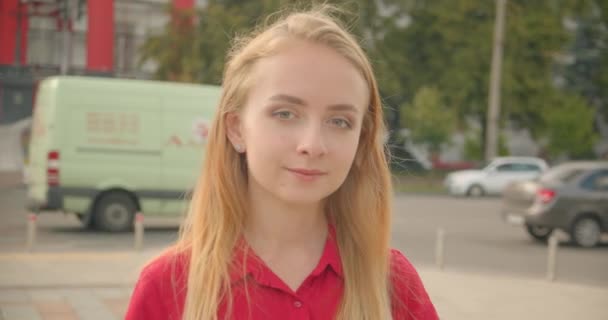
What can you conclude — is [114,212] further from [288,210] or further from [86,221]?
[288,210]

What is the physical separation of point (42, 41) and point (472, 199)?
16.7 meters

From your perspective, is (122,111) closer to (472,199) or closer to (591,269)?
(591,269)

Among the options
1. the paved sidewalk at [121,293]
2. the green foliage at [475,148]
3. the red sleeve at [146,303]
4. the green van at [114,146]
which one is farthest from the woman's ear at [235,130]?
the green foliage at [475,148]

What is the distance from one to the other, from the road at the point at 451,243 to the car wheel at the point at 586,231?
0.19 meters

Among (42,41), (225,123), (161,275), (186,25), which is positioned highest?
(186,25)

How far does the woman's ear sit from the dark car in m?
12.5

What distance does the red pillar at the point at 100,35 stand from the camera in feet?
45.6

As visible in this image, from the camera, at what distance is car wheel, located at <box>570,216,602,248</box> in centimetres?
1370

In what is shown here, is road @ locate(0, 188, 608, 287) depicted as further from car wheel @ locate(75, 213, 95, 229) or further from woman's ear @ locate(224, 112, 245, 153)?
woman's ear @ locate(224, 112, 245, 153)

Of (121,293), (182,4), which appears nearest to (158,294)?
(121,293)

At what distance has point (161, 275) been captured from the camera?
5.60ft

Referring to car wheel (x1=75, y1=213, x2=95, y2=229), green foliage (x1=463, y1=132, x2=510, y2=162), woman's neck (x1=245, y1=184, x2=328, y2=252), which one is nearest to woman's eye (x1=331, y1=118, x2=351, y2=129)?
woman's neck (x1=245, y1=184, x2=328, y2=252)

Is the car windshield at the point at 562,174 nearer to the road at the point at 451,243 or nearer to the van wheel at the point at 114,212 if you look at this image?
the road at the point at 451,243

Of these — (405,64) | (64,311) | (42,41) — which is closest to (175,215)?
(42,41)
